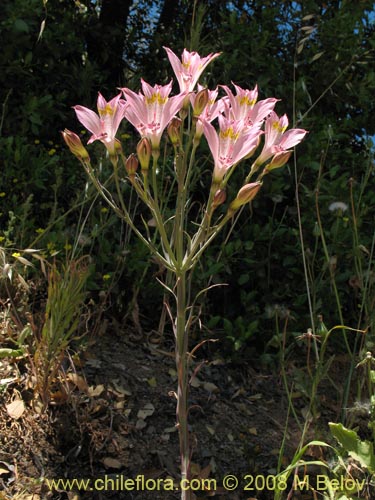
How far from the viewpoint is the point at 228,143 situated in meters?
1.48

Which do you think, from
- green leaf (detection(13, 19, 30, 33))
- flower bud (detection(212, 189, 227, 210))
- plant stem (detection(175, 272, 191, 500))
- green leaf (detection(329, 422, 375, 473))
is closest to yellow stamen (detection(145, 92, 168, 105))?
flower bud (detection(212, 189, 227, 210))

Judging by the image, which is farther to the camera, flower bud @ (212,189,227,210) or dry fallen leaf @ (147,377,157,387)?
dry fallen leaf @ (147,377,157,387)

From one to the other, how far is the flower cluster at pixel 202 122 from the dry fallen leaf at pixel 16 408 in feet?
3.19

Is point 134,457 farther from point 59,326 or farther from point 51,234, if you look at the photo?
point 51,234

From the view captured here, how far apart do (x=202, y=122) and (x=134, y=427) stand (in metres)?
1.20

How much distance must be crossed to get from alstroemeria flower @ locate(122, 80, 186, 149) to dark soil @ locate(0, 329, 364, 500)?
70 centimetres

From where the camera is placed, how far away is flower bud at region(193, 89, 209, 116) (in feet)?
5.11

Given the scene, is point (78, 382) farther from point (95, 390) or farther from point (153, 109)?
point (153, 109)

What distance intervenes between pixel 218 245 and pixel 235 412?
0.85 m

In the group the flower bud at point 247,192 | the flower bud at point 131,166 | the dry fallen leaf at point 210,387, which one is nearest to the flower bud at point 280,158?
the flower bud at point 247,192

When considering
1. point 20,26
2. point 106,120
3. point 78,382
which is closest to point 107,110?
point 106,120

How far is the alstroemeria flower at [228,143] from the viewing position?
1462mm

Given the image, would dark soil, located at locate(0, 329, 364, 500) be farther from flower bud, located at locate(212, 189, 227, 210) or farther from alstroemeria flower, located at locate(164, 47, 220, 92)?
alstroemeria flower, located at locate(164, 47, 220, 92)

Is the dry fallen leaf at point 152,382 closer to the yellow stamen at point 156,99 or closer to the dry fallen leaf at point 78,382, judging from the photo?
the dry fallen leaf at point 78,382
